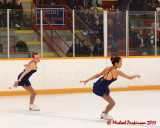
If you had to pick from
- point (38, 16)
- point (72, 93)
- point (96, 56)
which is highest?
point (38, 16)

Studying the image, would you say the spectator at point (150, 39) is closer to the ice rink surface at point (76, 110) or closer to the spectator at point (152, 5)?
the ice rink surface at point (76, 110)

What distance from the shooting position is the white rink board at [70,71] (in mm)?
10922

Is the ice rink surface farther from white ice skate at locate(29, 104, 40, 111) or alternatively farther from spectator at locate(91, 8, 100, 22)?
spectator at locate(91, 8, 100, 22)

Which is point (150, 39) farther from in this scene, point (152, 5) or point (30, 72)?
point (30, 72)

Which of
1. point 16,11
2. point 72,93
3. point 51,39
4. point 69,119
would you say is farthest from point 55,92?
point 69,119

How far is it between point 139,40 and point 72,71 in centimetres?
211

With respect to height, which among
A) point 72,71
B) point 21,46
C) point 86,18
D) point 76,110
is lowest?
point 76,110

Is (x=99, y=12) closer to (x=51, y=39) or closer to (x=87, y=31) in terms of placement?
(x=87, y=31)

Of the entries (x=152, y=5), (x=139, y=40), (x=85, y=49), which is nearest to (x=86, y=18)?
(x=85, y=49)

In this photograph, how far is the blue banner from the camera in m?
11.5

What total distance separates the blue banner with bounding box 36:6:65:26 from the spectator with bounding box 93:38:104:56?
40.9 inches

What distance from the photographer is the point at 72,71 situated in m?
11.4

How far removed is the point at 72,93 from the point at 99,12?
2.27 metres

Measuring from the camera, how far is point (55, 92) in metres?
11.2
